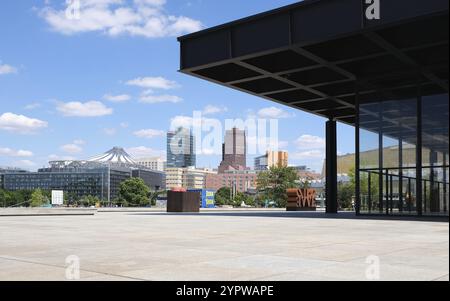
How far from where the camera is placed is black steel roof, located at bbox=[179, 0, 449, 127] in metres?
21.7

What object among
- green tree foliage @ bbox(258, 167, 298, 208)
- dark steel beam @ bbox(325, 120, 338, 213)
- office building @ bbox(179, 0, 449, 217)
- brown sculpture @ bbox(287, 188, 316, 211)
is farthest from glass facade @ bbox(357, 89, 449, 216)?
green tree foliage @ bbox(258, 167, 298, 208)

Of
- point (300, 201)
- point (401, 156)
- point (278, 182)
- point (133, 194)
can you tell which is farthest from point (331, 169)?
point (133, 194)

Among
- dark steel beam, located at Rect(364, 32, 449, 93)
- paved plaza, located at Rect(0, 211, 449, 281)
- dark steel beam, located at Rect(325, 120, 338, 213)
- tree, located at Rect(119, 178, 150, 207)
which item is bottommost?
tree, located at Rect(119, 178, 150, 207)

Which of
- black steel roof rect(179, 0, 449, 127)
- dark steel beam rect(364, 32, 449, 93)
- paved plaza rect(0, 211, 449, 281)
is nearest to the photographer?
paved plaza rect(0, 211, 449, 281)

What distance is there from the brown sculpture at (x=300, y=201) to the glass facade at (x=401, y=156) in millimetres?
28075

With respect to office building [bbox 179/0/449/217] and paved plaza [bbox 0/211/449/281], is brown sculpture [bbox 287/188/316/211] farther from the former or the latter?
paved plaza [bbox 0/211/449/281]

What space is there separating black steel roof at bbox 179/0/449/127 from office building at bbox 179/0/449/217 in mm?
48

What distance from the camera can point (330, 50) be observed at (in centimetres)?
2530

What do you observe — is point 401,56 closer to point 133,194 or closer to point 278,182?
point 278,182

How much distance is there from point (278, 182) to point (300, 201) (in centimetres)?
4123

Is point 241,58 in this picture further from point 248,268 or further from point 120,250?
point 248,268

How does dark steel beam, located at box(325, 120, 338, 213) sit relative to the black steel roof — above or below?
below

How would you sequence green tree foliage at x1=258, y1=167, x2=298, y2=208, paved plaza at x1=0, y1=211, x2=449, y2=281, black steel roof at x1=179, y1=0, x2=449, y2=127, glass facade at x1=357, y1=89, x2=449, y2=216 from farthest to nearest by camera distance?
green tree foliage at x1=258, y1=167, x2=298, y2=208 < glass facade at x1=357, y1=89, x2=449, y2=216 < black steel roof at x1=179, y1=0, x2=449, y2=127 < paved plaza at x1=0, y1=211, x2=449, y2=281

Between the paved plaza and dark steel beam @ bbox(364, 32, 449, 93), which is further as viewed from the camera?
dark steel beam @ bbox(364, 32, 449, 93)
